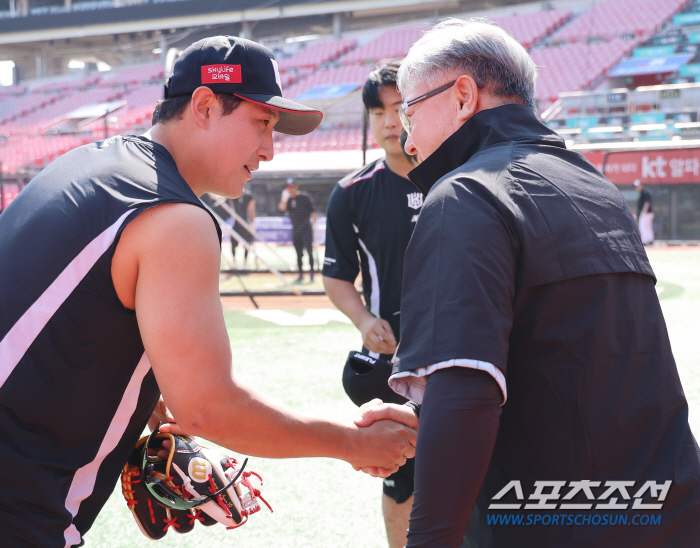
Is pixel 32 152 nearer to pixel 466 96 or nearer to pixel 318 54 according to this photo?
pixel 318 54

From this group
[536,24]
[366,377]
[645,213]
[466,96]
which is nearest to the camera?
[466,96]

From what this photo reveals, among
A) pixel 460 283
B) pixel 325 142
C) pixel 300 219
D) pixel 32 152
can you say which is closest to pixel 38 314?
pixel 460 283

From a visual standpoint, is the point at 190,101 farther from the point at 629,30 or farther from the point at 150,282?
the point at 629,30

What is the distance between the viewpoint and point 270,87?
184cm

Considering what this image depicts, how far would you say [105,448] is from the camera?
5.37 ft

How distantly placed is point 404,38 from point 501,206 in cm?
3747

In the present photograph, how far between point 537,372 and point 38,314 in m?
1.10

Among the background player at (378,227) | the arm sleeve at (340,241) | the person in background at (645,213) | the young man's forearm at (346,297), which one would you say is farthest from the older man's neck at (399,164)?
the person in background at (645,213)

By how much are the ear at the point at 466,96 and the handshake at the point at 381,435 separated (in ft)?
2.67

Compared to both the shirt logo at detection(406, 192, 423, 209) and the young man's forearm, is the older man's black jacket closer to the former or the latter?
the shirt logo at detection(406, 192, 423, 209)

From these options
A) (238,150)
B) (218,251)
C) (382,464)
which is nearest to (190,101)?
→ (238,150)

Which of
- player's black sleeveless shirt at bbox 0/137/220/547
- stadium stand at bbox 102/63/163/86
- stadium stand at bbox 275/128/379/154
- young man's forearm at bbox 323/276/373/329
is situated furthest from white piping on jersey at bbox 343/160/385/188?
stadium stand at bbox 102/63/163/86

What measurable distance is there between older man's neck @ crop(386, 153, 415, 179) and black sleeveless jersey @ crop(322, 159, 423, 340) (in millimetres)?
23

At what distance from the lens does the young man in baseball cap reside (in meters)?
1.44
